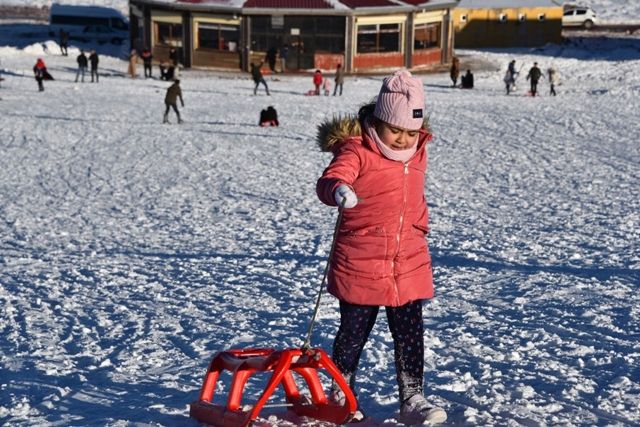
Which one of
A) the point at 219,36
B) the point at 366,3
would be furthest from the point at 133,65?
the point at 366,3

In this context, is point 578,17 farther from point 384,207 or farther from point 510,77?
point 384,207

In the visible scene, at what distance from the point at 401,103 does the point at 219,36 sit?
40002 mm

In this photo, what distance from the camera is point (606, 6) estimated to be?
2633 inches

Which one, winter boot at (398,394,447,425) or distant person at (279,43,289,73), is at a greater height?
distant person at (279,43,289,73)

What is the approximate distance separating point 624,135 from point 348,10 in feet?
69.9

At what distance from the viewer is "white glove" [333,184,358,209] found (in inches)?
188

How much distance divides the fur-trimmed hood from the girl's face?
97 mm

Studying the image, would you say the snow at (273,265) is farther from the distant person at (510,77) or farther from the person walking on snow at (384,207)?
the distant person at (510,77)

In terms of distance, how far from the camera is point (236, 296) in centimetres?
910

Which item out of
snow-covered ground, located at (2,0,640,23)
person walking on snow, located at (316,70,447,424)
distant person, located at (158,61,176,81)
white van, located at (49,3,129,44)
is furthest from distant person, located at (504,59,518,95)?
person walking on snow, located at (316,70,447,424)

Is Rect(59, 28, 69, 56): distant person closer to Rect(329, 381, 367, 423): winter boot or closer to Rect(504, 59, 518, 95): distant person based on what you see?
Rect(504, 59, 518, 95): distant person

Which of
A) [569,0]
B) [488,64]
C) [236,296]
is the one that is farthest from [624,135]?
[569,0]

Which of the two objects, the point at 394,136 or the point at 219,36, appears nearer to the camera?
the point at 394,136

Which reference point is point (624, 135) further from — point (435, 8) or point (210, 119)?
point (435, 8)
